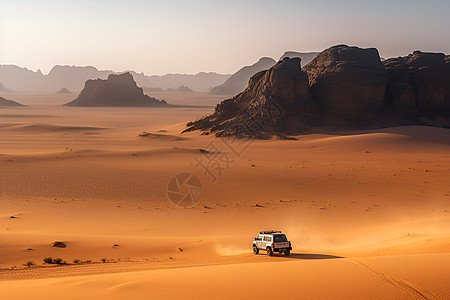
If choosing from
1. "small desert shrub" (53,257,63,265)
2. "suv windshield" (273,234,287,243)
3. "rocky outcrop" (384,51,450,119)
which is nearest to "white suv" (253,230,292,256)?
"suv windshield" (273,234,287,243)

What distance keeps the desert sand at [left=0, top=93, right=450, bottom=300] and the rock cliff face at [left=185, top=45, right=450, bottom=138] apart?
30.4ft

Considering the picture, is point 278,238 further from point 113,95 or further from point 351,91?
point 113,95

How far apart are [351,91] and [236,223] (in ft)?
121

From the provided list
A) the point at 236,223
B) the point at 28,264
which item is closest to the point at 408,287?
the point at 28,264

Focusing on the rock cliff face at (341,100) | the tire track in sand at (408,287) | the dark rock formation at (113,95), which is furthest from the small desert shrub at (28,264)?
the dark rock formation at (113,95)

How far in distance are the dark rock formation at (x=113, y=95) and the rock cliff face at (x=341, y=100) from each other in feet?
360

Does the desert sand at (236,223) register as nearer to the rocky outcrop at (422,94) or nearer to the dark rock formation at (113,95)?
the rocky outcrop at (422,94)

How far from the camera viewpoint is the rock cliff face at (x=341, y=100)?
52312 millimetres

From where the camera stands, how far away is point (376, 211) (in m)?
22.0

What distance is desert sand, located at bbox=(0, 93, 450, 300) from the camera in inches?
362

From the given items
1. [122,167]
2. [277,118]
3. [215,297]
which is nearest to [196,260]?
[215,297]

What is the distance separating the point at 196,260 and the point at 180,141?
40.0 meters

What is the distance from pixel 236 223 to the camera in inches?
789

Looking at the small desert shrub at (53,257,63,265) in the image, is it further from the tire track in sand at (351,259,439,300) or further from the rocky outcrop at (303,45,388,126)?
the rocky outcrop at (303,45,388,126)
